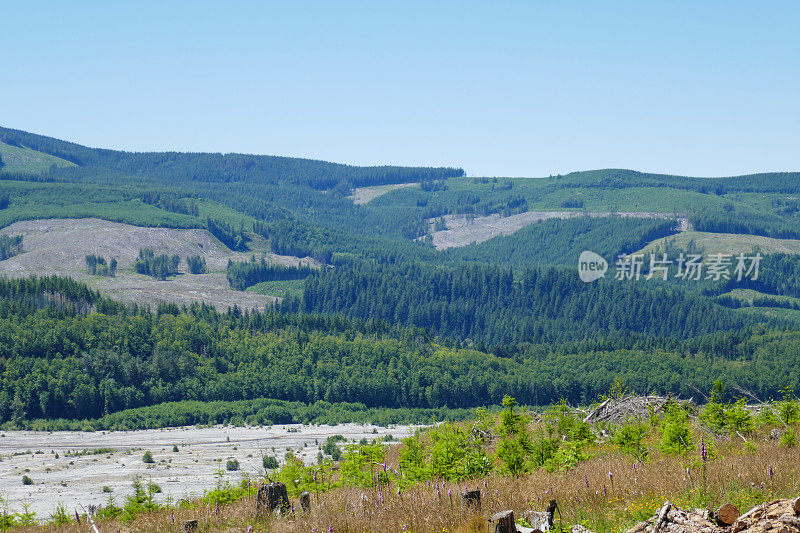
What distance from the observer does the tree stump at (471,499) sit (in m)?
18.1

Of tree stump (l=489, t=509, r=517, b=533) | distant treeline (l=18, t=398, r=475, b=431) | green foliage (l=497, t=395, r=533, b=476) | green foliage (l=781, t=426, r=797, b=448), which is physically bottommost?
distant treeline (l=18, t=398, r=475, b=431)

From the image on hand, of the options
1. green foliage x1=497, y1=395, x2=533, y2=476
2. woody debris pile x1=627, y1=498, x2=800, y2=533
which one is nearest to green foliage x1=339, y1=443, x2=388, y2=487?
green foliage x1=497, y1=395, x2=533, y2=476

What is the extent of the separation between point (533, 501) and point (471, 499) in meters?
2.78

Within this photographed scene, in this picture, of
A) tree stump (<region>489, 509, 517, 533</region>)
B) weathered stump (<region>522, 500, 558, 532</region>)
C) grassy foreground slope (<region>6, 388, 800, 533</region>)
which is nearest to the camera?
tree stump (<region>489, 509, 517, 533</region>)

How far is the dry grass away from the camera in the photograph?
18.0 m

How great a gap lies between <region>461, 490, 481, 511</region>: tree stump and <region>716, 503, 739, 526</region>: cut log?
5472 mm

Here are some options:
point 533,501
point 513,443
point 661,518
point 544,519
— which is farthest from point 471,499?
point 513,443

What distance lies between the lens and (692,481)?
21219 mm

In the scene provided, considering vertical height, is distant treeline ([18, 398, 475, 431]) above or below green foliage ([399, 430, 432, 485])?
below

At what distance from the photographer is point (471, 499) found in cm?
1836

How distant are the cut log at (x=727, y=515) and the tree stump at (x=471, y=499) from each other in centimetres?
547

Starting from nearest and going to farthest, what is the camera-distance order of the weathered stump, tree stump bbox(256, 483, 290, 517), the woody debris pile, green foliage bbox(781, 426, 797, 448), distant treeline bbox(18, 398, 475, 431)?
1. the woody debris pile
2. the weathered stump
3. tree stump bbox(256, 483, 290, 517)
4. green foliage bbox(781, 426, 797, 448)
5. distant treeline bbox(18, 398, 475, 431)

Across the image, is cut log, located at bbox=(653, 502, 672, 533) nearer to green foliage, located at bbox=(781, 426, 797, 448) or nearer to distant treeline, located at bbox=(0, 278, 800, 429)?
green foliage, located at bbox=(781, 426, 797, 448)

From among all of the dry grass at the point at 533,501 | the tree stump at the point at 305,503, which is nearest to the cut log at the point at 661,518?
the dry grass at the point at 533,501
